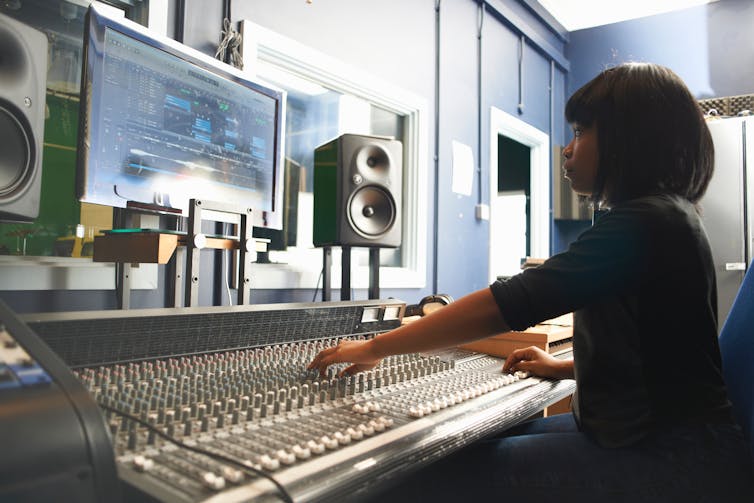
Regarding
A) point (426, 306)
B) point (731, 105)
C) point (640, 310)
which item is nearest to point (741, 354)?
point (640, 310)

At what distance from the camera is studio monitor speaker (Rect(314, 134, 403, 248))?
1806mm

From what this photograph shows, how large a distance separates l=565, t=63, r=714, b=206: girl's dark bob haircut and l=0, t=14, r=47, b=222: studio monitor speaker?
1068 mm

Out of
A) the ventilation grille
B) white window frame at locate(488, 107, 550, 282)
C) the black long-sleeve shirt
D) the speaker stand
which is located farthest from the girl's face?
the ventilation grille

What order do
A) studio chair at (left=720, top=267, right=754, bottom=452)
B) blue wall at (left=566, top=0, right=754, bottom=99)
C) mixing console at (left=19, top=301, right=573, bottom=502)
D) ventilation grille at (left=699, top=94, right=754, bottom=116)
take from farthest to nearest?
blue wall at (left=566, top=0, right=754, bottom=99) < ventilation grille at (left=699, top=94, right=754, bottom=116) < studio chair at (left=720, top=267, right=754, bottom=452) < mixing console at (left=19, top=301, right=573, bottom=502)

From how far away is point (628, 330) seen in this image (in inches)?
35.4

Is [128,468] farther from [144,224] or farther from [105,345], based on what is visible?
[144,224]

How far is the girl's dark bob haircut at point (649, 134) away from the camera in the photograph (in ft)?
3.07

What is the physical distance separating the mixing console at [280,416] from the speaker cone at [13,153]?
1.29 ft

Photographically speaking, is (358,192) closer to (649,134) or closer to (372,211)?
(372,211)

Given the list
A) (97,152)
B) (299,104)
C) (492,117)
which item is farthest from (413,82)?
(97,152)

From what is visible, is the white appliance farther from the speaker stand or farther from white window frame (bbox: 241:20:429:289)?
the speaker stand

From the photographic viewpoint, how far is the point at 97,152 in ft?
3.74

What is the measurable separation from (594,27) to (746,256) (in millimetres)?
2344

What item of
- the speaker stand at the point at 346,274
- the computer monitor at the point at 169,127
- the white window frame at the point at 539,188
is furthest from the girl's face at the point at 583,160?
the white window frame at the point at 539,188
